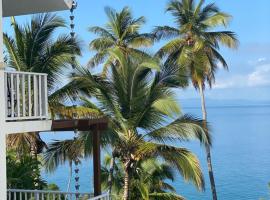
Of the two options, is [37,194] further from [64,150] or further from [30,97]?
[64,150]

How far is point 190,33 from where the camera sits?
86.8 ft

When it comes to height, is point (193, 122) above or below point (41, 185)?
above

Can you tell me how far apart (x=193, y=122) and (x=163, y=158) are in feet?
5.38

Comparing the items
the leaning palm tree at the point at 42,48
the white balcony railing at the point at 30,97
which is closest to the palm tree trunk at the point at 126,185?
the leaning palm tree at the point at 42,48

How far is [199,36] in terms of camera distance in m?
26.2

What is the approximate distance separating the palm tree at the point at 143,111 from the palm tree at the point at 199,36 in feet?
32.2

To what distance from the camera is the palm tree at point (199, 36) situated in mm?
25875

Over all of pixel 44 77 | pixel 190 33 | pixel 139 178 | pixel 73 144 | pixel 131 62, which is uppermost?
pixel 190 33

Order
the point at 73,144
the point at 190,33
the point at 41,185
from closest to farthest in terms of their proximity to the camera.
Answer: the point at 41,185
the point at 73,144
the point at 190,33

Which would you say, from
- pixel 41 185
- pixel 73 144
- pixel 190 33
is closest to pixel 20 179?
pixel 41 185

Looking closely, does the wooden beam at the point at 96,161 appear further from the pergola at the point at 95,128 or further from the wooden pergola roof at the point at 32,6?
the wooden pergola roof at the point at 32,6

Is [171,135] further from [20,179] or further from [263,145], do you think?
[263,145]

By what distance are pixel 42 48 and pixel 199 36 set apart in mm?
12826

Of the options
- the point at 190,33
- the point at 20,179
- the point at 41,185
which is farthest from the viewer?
the point at 190,33
